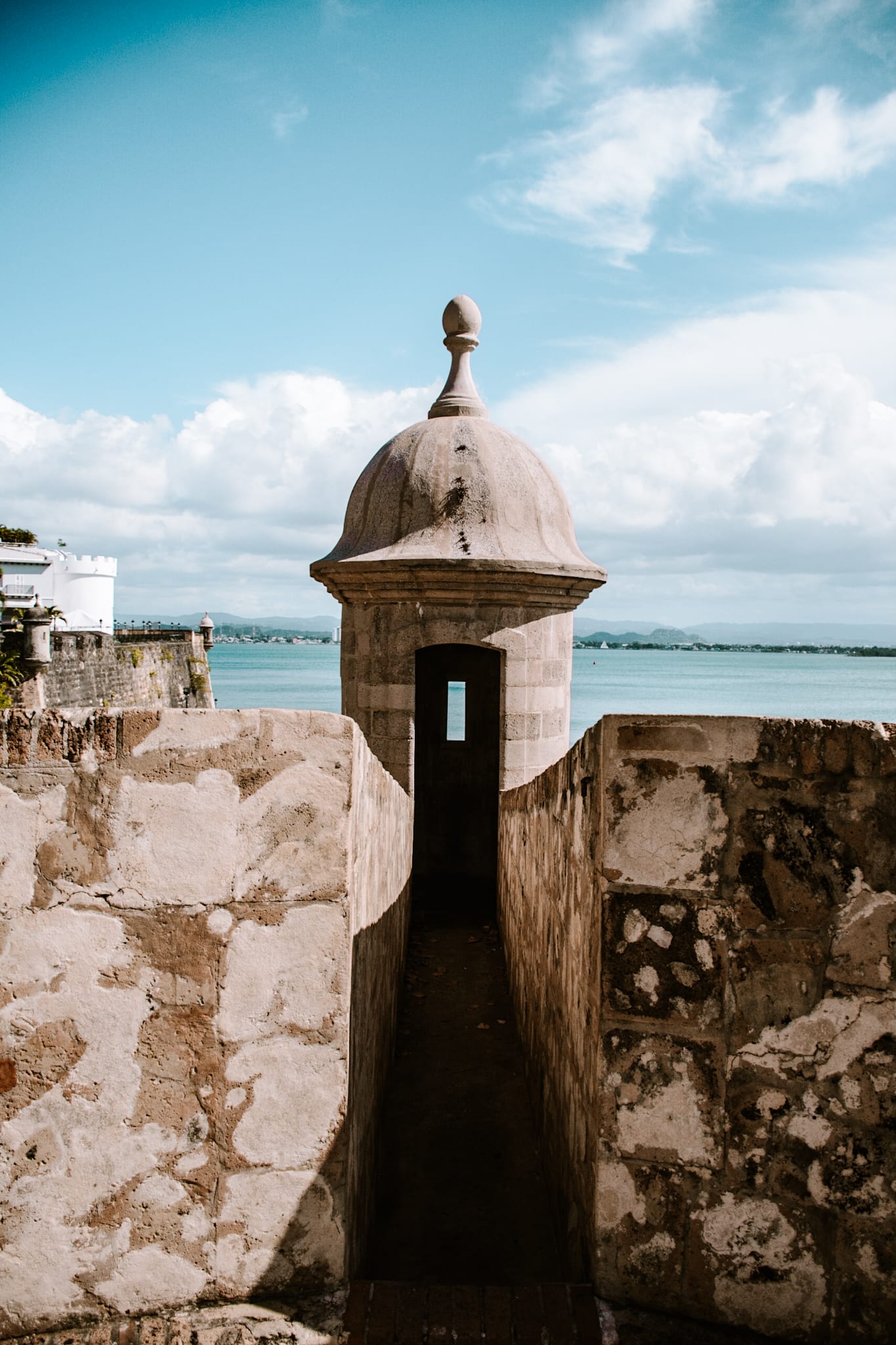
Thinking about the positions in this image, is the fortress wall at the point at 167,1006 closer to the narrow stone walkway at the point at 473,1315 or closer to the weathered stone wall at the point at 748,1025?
the narrow stone walkway at the point at 473,1315

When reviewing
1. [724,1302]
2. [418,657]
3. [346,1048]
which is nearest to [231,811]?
[346,1048]

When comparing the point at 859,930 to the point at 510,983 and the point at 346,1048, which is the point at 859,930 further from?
the point at 510,983

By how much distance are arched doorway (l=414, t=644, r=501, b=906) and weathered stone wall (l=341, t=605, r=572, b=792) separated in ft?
6.25

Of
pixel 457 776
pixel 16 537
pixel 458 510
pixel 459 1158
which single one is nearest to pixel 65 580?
pixel 16 537

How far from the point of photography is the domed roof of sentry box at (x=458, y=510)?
5.67 m

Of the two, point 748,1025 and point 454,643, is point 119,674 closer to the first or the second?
point 454,643

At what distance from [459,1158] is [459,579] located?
3534 mm

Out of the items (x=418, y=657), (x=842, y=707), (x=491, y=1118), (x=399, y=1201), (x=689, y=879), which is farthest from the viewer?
(x=842, y=707)

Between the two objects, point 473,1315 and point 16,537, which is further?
point 16,537

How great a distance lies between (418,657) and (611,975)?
255 inches

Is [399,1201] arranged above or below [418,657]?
below

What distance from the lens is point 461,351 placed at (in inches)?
257

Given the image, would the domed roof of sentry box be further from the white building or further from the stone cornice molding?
the white building

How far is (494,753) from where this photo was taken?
8312 millimetres
